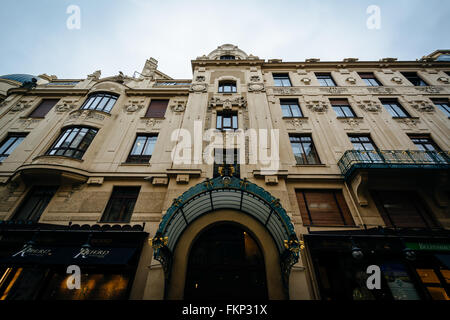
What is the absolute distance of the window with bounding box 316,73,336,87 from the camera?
14422 millimetres

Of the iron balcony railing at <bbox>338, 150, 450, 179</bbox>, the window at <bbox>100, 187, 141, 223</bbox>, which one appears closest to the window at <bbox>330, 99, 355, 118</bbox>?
the iron balcony railing at <bbox>338, 150, 450, 179</bbox>

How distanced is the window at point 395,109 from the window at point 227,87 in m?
11.4

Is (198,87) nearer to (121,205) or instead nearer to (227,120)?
(227,120)

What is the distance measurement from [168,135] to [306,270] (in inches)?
400

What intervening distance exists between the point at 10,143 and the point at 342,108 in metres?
22.8

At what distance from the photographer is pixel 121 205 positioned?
8.55 m

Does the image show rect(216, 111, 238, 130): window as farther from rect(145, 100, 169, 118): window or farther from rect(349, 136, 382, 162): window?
rect(349, 136, 382, 162): window

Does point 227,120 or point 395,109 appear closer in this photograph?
point 227,120

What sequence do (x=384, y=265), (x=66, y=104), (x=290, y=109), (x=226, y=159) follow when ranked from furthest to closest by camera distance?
(x=66, y=104) → (x=290, y=109) → (x=226, y=159) → (x=384, y=265)

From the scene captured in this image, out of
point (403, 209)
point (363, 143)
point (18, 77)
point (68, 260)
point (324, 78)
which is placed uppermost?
point (18, 77)

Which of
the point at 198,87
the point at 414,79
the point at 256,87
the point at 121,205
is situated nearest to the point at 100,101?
the point at 198,87

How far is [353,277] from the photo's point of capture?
20.5 ft

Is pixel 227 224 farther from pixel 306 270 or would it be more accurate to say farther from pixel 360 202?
pixel 360 202

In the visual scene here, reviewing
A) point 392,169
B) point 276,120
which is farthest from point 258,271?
point 276,120
